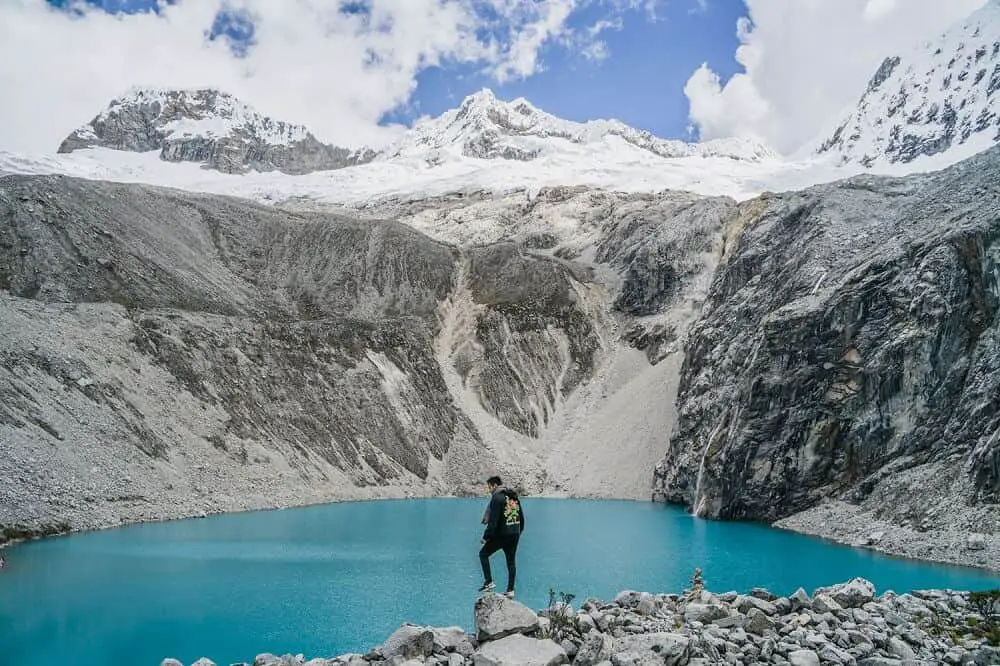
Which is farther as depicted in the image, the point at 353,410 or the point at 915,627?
the point at 353,410

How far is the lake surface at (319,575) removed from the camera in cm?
2108

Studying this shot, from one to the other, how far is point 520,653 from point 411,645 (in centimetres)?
181

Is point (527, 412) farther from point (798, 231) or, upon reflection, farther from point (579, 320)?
point (798, 231)

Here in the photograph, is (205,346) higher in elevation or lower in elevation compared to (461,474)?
higher

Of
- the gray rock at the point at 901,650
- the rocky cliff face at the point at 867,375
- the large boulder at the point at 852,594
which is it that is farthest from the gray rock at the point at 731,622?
the rocky cliff face at the point at 867,375

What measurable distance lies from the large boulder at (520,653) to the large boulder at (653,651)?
2.56 feet

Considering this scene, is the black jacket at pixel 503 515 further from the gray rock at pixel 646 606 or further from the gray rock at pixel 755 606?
the gray rock at pixel 755 606

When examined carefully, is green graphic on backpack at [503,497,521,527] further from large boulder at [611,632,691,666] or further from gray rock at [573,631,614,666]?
large boulder at [611,632,691,666]

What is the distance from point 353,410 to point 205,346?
12.2 m

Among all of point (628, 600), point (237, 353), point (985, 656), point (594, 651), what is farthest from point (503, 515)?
point (237, 353)

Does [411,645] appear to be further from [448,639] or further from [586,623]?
[586,623]

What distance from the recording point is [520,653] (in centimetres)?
1103

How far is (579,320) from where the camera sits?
287ft

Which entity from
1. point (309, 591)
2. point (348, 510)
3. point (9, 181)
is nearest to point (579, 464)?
point (348, 510)
